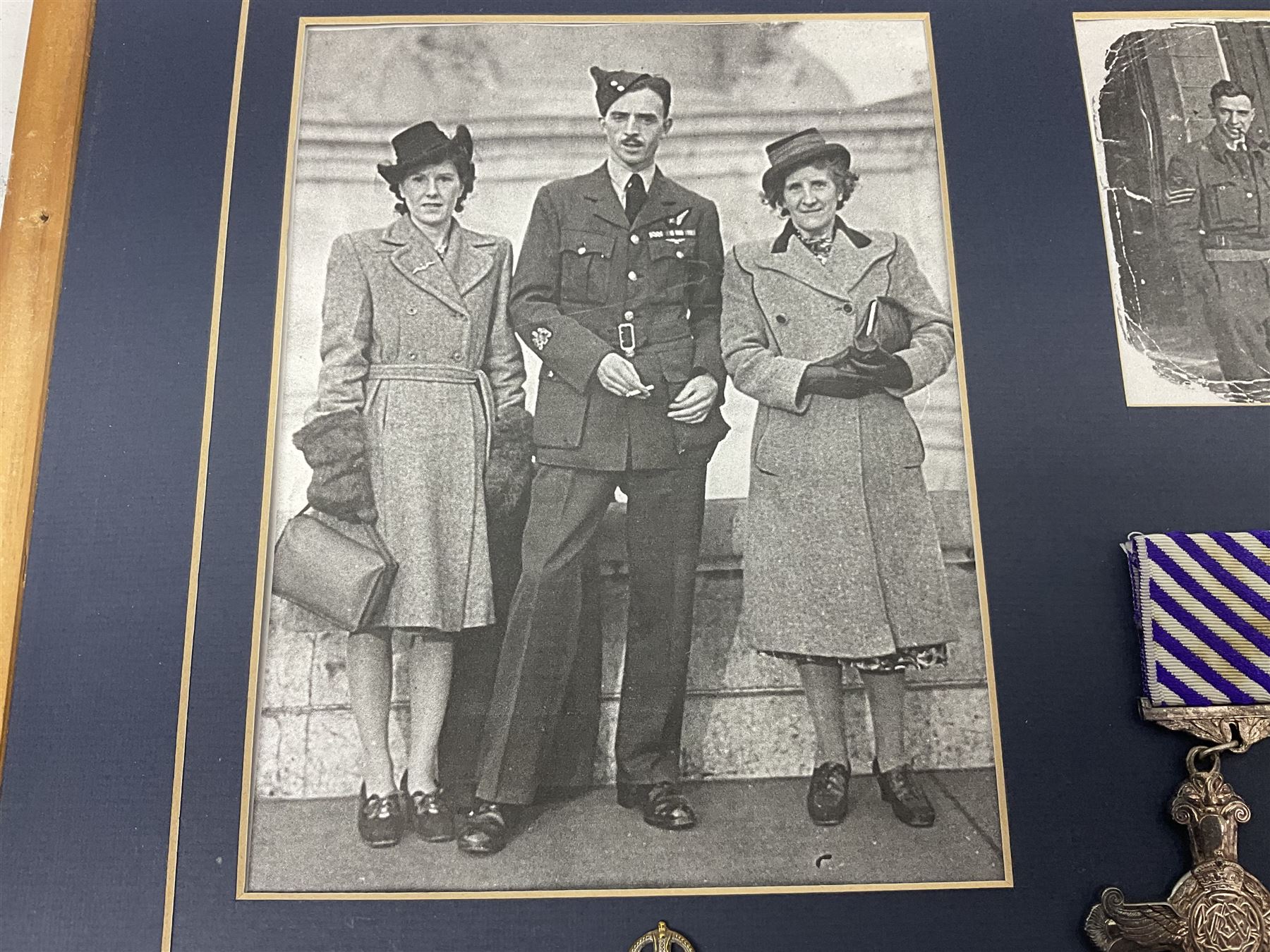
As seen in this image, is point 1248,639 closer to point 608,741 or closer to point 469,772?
point 608,741

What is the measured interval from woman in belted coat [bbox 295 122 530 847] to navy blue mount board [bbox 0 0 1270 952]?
28cm

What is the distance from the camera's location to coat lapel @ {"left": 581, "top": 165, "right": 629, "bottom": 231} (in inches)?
146

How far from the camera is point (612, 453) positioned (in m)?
3.51

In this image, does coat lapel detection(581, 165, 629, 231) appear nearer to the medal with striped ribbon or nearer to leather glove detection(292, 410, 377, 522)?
leather glove detection(292, 410, 377, 522)

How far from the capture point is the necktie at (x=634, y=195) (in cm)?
372

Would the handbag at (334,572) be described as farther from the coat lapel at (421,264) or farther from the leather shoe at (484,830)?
the coat lapel at (421,264)

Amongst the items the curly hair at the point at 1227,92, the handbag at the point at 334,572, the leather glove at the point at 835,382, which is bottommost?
the handbag at the point at 334,572

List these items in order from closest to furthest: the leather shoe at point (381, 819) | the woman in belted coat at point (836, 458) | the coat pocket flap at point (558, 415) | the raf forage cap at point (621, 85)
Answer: the leather shoe at point (381, 819) < the woman in belted coat at point (836, 458) < the coat pocket flap at point (558, 415) < the raf forage cap at point (621, 85)

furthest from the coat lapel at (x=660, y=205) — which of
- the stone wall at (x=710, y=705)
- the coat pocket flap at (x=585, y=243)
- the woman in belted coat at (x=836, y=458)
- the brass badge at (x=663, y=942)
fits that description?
the brass badge at (x=663, y=942)

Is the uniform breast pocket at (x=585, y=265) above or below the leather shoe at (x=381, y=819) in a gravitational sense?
above

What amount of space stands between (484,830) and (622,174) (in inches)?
88.2

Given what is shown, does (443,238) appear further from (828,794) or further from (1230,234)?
(1230,234)

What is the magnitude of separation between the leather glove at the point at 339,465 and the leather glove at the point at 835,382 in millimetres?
1461

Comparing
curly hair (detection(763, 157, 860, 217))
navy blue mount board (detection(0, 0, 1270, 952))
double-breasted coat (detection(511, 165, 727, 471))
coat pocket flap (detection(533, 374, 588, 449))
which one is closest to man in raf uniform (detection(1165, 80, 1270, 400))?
navy blue mount board (detection(0, 0, 1270, 952))
